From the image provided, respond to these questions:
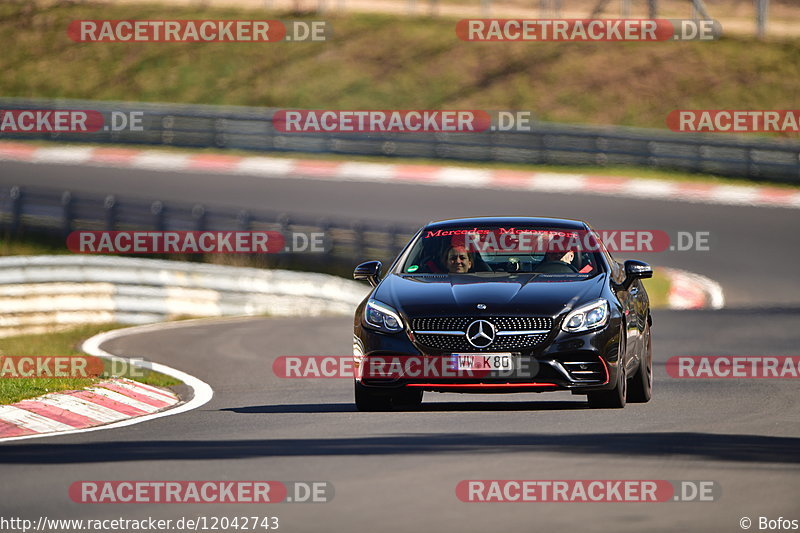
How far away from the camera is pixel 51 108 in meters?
41.9

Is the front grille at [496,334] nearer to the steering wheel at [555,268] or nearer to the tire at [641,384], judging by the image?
the steering wheel at [555,268]

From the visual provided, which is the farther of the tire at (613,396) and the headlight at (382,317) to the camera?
the tire at (613,396)

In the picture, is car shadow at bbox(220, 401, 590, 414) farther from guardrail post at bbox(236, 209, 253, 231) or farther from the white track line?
guardrail post at bbox(236, 209, 253, 231)

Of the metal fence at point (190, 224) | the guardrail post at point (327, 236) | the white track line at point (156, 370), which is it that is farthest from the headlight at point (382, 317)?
the guardrail post at point (327, 236)

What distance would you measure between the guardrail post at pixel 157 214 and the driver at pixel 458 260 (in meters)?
16.0

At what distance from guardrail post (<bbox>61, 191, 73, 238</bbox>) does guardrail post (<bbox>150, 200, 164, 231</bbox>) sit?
1.78m

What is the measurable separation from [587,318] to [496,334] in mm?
682

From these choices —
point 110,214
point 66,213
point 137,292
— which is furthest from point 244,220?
point 137,292

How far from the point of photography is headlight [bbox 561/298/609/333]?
35.3ft

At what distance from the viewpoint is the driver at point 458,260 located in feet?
38.8

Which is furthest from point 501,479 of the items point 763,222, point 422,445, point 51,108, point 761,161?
point 51,108

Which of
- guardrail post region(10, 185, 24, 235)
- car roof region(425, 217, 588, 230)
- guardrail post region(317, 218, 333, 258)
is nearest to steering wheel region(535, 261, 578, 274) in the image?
car roof region(425, 217, 588, 230)

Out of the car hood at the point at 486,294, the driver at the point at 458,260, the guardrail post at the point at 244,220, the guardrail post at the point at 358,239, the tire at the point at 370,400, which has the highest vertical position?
the guardrail post at the point at 244,220

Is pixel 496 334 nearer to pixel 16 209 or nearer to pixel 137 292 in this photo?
pixel 137 292
